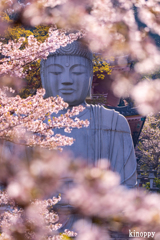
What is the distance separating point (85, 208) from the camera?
236 centimetres

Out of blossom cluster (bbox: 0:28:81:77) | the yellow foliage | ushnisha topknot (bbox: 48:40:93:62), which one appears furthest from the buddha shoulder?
the yellow foliage

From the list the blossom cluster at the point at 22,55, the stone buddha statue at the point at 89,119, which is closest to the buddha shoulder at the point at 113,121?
the stone buddha statue at the point at 89,119

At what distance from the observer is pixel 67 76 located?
4.60 meters

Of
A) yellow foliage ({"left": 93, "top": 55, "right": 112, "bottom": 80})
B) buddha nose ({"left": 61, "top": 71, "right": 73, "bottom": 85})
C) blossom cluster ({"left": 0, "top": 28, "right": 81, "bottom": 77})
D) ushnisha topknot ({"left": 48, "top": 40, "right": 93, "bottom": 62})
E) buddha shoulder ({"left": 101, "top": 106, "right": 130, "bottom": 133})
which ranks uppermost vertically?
yellow foliage ({"left": 93, "top": 55, "right": 112, "bottom": 80})

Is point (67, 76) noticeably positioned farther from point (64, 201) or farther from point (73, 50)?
point (64, 201)

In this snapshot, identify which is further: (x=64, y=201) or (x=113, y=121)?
(x=113, y=121)

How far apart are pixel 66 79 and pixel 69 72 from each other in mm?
146

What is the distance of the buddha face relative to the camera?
4617 mm

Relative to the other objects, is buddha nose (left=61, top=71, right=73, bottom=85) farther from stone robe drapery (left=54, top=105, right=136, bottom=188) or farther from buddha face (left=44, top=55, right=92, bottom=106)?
stone robe drapery (left=54, top=105, right=136, bottom=188)

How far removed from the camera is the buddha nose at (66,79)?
15.0ft

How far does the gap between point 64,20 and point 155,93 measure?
1154 mm

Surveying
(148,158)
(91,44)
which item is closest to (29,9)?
(91,44)

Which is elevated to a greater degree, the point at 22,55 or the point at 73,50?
the point at 73,50

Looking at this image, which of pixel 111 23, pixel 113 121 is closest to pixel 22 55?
pixel 111 23
